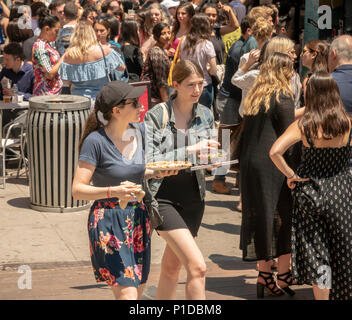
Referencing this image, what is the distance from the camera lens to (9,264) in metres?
6.63

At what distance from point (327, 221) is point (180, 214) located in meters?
1.08

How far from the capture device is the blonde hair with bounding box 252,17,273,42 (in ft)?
26.9

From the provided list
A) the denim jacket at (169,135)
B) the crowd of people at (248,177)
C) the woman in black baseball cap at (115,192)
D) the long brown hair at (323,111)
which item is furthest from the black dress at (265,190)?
the woman in black baseball cap at (115,192)

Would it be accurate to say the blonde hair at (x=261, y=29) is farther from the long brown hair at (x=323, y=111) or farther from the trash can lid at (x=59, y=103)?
the long brown hair at (x=323, y=111)

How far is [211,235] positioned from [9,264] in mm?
2170

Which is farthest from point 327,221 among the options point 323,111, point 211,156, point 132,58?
point 132,58

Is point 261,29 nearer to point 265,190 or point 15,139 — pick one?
point 265,190

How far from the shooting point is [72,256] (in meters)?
6.92

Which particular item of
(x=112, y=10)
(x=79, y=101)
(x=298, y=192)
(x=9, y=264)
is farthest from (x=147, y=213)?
(x=112, y=10)

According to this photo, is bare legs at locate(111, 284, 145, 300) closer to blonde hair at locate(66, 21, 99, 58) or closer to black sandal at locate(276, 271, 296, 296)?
black sandal at locate(276, 271, 296, 296)

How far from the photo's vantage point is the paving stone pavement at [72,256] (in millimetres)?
6035

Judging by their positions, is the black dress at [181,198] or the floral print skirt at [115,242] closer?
the floral print skirt at [115,242]
